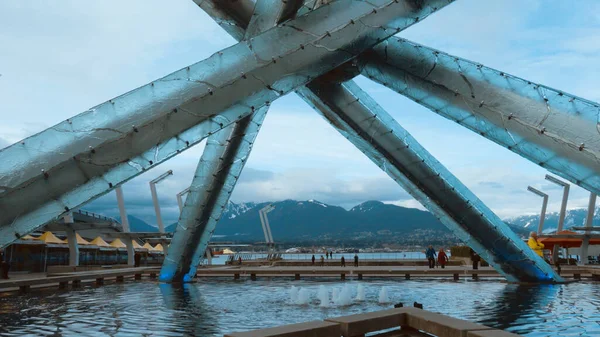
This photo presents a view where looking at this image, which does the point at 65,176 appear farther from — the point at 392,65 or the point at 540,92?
the point at 540,92

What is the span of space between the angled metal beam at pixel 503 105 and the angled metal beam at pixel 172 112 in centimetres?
179

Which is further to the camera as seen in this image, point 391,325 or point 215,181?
point 215,181

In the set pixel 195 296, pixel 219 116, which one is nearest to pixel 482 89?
pixel 219 116

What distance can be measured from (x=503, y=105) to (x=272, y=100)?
17.9 ft

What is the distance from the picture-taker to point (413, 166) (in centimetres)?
1833

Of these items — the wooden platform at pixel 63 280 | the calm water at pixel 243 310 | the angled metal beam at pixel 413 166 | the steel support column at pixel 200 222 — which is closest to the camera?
the calm water at pixel 243 310

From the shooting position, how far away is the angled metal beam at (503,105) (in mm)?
11539

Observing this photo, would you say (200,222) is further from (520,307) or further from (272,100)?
(520,307)

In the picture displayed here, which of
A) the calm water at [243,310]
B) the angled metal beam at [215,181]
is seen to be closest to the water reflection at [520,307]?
the calm water at [243,310]

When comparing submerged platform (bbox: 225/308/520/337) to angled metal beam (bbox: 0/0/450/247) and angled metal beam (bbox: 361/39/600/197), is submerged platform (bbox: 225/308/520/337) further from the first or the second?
angled metal beam (bbox: 0/0/450/247)

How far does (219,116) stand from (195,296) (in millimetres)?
7606

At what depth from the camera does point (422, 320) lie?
891 centimetres

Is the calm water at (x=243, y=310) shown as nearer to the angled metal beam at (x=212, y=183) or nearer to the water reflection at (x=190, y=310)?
the water reflection at (x=190, y=310)

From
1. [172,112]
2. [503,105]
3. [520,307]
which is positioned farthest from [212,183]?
[520,307]
